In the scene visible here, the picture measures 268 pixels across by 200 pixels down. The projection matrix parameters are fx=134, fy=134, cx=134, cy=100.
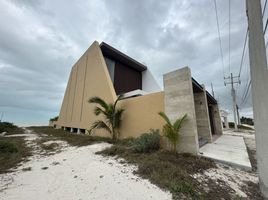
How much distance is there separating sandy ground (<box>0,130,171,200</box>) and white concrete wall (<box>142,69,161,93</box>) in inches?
467

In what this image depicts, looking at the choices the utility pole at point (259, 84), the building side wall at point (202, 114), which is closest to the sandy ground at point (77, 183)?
the utility pole at point (259, 84)

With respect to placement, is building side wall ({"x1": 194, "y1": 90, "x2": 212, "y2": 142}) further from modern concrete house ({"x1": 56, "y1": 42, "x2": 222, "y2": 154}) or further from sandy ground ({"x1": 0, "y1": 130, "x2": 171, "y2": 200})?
sandy ground ({"x1": 0, "y1": 130, "x2": 171, "y2": 200})

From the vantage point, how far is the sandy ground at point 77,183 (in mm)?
2631

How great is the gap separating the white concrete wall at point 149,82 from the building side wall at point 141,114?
23.0 ft

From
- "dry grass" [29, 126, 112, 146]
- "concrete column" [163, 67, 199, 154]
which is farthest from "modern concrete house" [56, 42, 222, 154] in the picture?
"dry grass" [29, 126, 112, 146]

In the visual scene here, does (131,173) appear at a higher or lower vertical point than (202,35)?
lower

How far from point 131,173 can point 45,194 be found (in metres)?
1.93

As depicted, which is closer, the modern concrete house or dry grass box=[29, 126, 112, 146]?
the modern concrete house

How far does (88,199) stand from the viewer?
2.49 m

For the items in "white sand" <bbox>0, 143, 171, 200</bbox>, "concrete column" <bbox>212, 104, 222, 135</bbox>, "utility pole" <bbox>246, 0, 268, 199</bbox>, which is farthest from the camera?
"concrete column" <bbox>212, 104, 222, 135</bbox>

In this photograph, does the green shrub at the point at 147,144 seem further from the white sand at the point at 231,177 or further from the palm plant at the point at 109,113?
the palm plant at the point at 109,113

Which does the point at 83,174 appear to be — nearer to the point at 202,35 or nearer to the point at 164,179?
the point at 164,179

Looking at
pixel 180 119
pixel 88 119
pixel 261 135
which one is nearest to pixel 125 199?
pixel 261 135

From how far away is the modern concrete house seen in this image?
5.76 meters
